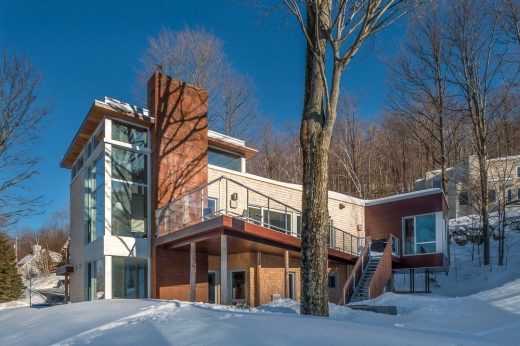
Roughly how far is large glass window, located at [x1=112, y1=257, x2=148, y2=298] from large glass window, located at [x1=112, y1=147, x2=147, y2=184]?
8.04ft

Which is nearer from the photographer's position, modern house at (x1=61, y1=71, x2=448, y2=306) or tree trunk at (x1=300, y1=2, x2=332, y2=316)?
tree trunk at (x1=300, y1=2, x2=332, y2=316)

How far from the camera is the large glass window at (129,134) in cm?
1437

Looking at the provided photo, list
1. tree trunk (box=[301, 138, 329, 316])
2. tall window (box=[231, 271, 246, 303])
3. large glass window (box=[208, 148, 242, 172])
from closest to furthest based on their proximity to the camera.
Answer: tree trunk (box=[301, 138, 329, 316]) → tall window (box=[231, 271, 246, 303]) → large glass window (box=[208, 148, 242, 172])

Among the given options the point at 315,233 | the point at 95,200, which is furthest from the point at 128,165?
the point at 315,233

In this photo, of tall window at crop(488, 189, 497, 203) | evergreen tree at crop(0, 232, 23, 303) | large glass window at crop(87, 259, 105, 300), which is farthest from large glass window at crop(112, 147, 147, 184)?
tall window at crop(488, 189, 497, 203)

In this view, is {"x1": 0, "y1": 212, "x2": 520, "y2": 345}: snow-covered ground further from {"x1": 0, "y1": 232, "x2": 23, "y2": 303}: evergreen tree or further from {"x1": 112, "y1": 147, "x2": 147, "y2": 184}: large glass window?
{"x1": 0, "y1": 232, "x2": 23, "y2": 303}: evergreen tree

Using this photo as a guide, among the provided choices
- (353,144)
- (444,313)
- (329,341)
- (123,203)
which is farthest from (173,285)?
(353,144)

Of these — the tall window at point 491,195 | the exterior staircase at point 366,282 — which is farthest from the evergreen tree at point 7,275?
the tall window at point 491,195

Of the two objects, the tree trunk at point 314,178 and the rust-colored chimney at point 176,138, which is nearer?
the tree trunk at point 314,178

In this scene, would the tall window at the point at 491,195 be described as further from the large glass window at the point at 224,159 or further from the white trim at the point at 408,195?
the large glass window at the point at 224,159

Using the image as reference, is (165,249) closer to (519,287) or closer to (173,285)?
(173,285)

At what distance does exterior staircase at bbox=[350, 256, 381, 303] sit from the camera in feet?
46.9

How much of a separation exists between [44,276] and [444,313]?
43.8 metres

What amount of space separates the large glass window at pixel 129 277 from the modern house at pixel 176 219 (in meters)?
0.03
